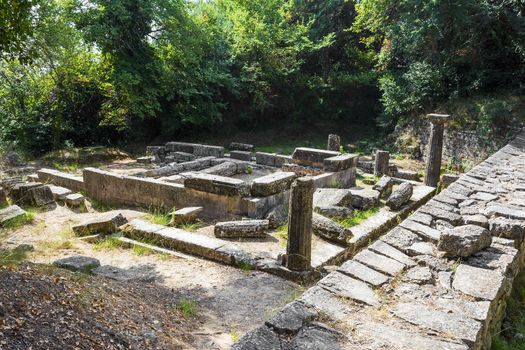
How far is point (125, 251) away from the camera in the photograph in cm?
667

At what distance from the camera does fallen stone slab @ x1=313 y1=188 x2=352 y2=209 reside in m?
8.07

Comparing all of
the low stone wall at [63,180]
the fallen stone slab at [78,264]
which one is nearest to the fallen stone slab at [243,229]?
the fallen stone slab at [78,264]

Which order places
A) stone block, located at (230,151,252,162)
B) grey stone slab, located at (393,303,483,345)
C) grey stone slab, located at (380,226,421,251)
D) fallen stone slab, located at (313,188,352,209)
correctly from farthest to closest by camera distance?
stone block, located at (230,151,252,162) < fallen stone slab, located at (313,188,352,209) < grey stone slab, located at (380,226,421,251) < grey stone slab, located at (393,303,483,345)

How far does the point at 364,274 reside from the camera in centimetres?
354

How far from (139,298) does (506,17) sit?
1660 centimetres

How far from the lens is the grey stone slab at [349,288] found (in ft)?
10.4

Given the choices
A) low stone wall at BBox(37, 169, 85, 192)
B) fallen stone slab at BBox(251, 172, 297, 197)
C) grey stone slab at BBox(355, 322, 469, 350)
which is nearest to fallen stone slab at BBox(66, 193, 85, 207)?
low stone wall at BBox(37, 169, 85, 192)

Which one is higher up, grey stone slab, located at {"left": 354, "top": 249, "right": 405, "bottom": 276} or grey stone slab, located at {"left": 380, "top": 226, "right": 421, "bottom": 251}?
grey stone slab, located at {"left": 380, "top": 226, "right": 421, "bottom": 251}

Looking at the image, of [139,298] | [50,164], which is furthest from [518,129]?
[50,164]

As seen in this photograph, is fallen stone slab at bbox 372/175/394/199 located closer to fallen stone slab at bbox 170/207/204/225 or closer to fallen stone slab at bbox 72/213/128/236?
fallen stone slab at bbox 170/207/204/225

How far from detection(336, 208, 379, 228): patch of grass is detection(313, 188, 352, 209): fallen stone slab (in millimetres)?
311

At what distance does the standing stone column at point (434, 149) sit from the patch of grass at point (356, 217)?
3156 millimetres

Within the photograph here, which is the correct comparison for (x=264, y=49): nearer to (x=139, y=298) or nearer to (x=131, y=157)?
(x=131, y=157)

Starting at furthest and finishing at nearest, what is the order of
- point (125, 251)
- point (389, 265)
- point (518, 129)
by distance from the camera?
point (518, 129), point (125, 251), point (389, 265)
